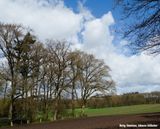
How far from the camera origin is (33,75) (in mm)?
59281

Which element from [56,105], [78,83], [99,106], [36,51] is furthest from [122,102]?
[36,51]

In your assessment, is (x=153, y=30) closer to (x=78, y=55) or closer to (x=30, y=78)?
(x=30, y=78)

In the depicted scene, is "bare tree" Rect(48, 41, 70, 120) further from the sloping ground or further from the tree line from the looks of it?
the sloping ground

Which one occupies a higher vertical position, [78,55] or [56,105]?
[78,55]

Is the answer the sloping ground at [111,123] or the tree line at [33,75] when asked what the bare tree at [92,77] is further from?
the sloping ground at [111,123]

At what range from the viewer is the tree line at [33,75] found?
186ft

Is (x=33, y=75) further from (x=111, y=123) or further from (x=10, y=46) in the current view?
(x=111, y=123)

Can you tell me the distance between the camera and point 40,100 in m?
64.2

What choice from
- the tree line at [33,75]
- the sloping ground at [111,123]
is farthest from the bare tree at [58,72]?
the sloping ground at [111,123]

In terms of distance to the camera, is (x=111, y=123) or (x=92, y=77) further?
(x=92, y=77)

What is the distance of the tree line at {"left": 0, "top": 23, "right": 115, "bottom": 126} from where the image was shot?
5672 centimetres

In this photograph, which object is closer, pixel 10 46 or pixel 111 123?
pixel 111 123

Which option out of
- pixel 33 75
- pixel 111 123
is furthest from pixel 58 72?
pixel 111 123

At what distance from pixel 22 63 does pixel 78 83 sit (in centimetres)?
2263
